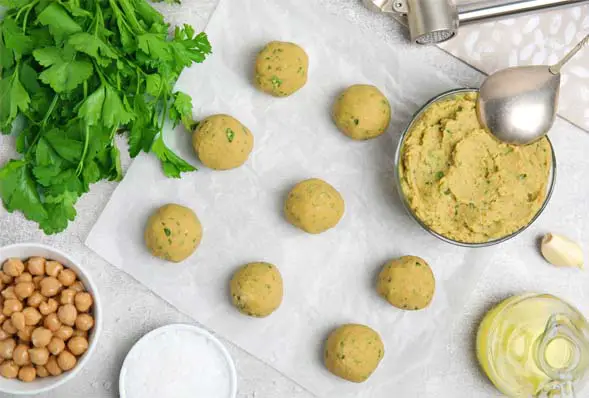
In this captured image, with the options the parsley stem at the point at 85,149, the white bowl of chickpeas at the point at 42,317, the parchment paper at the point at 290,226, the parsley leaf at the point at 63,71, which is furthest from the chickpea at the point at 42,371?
the parsley leaf at the point at 63,71

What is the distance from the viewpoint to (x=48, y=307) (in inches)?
52.5

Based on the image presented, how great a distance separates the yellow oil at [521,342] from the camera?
1312mm

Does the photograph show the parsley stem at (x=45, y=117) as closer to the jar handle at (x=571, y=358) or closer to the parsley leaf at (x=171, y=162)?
the parsley leaf at (x=171, y=162)

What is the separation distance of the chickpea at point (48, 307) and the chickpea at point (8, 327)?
0.20 feet

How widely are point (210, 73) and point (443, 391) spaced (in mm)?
812

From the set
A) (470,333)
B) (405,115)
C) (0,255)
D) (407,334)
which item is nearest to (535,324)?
(470,333)

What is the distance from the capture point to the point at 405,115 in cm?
141

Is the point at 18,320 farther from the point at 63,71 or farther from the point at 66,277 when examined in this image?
the point at 63,71

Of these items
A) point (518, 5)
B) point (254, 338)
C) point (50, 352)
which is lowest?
point (50, 352)

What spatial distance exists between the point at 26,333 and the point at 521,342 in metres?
0.96

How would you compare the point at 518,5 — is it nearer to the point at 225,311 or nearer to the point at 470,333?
the point at 470,333

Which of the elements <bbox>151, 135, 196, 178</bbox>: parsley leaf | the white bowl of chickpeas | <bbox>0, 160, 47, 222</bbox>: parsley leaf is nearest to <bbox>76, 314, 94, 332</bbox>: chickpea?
the white bowl of chickpeas

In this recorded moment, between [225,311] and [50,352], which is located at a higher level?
[225,311]

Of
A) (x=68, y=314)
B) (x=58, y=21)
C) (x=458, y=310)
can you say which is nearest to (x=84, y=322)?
(x=68, y=314)
